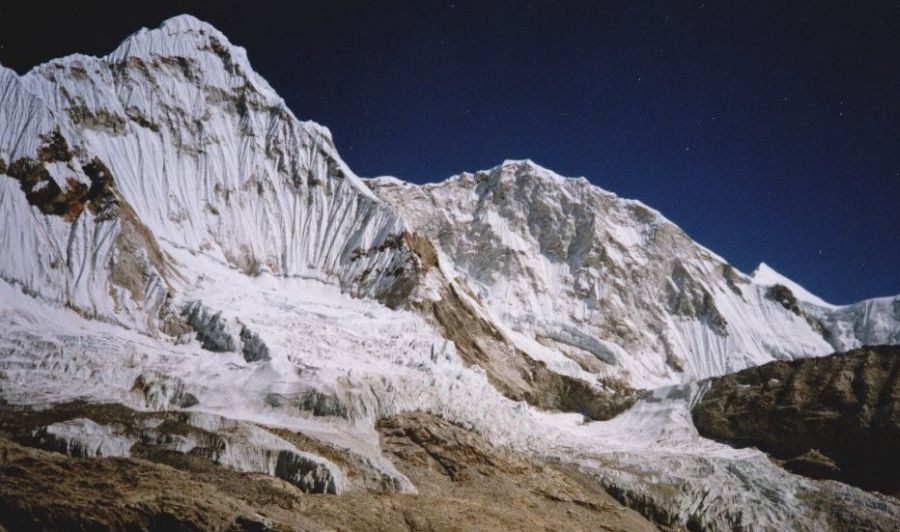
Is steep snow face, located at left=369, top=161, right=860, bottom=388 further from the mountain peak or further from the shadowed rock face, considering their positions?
the shadowed rock face

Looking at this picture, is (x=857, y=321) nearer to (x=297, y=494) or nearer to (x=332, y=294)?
(x=332, y=294)

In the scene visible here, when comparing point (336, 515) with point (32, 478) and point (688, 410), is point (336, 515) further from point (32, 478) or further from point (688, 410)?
point (688, 410)

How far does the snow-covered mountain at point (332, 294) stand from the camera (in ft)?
90.4

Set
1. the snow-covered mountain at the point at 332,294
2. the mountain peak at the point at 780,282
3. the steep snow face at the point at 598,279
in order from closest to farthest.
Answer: the snow-covered mountain at the point at 332,294
the steep snow face at the point at 598,279
the mountain peak at the point at 780,282

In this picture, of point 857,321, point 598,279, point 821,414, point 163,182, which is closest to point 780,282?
point 857,321

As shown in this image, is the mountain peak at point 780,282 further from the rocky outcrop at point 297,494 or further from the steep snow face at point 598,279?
the rocky outcrop at point 297,494

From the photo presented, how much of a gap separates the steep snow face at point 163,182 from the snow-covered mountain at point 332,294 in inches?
8.4

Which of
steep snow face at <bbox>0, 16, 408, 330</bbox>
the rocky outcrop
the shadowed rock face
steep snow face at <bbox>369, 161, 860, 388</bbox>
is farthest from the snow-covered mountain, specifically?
the shadowed rock face

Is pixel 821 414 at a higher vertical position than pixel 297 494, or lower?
higher

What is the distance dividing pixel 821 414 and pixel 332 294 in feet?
133

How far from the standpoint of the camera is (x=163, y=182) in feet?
186

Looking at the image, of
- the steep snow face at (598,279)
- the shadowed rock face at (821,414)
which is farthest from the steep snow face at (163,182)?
the shadowed rock face at (821,414)

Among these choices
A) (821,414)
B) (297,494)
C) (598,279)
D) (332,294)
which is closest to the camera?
(297,494)

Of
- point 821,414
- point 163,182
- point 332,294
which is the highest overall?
point 163,182
